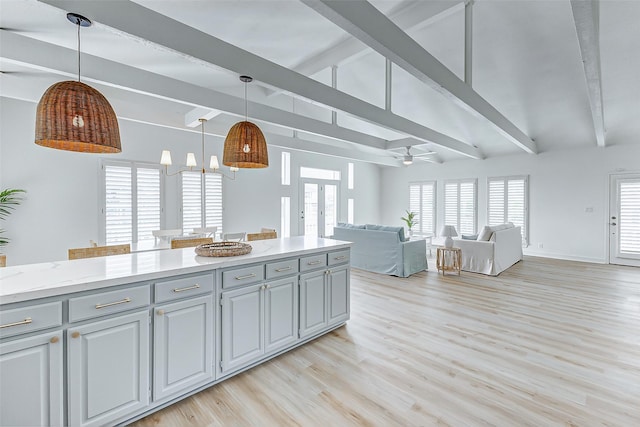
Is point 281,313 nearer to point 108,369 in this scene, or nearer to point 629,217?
point 108,369

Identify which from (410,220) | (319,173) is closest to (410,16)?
(319,173)

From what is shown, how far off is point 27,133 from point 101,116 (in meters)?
4.49

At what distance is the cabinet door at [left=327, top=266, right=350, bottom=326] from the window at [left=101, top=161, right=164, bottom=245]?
14.1 feet

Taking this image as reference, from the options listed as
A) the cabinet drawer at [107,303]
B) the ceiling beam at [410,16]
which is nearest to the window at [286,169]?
the ceiling beam at [410,16]

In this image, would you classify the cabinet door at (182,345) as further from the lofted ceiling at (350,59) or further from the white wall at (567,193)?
the white wall at (567,193)

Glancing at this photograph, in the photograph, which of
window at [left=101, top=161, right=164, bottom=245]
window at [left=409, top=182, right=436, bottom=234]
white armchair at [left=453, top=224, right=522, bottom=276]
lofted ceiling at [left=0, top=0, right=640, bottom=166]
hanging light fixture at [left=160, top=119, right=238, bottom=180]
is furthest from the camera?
window at [left=409, top=182, right=436, bottom=234]

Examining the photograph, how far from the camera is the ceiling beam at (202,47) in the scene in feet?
6.32

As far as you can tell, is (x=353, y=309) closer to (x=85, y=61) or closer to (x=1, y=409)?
(x=1, y=409)

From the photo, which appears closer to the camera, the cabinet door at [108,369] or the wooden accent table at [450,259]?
the cabinet door at [108,369]

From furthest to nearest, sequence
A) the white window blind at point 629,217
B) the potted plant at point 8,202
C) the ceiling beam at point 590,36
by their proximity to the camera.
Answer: the white window blind at point 629,217
the potted plant at point 8,202
the ceiling beam at point 590,36

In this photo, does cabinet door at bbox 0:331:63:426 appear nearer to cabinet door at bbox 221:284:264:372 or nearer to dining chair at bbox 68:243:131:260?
cabinet door at bbox 221:284:264:372

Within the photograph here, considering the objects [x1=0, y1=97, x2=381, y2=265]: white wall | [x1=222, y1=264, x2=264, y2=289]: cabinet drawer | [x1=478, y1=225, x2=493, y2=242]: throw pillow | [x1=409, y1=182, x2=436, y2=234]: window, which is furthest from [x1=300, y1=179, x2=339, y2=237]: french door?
[x1=222, y1=264, x2=264, y2=289]: cabinet drawer

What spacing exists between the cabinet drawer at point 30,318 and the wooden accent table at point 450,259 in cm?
552

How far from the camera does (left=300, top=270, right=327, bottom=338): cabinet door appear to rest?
9.09 ft
